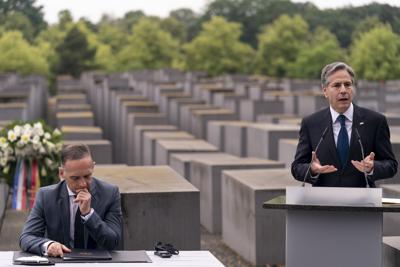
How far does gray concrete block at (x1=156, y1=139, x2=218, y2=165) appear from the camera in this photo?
21.3m

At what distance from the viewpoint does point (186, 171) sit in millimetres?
19297

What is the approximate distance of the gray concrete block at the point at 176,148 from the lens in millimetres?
21328

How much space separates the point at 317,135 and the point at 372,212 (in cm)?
90

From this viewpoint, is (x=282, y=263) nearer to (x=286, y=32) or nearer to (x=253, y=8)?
(x=286, y=32)

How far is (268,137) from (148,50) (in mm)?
103525

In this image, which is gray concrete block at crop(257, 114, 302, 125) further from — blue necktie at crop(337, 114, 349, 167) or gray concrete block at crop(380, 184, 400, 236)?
blue necktie at crop(337, 114, 349, 167)

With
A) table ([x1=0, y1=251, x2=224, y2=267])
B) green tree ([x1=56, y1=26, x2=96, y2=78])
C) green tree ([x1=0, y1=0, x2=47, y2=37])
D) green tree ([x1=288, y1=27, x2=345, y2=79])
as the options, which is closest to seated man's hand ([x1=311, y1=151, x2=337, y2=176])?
table ([x1=0, y1=251, x2=224, y2=267])

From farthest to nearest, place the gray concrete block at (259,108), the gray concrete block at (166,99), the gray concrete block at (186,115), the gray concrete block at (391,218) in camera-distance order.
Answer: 1. the gray concrete block at (166,99)
2. the gray concrete block at (186,115)
3. the gray concrete block at (259,108)
4. the gray concrete block at (391,218)

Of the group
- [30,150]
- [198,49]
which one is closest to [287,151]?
[30,150]

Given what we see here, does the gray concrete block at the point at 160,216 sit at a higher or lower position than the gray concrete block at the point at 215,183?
higher

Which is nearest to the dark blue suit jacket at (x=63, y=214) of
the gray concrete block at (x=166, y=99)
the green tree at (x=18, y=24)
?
the gray concrete block at (x=166, y=99)

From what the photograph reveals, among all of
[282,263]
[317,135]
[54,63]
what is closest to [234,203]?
[282,263]

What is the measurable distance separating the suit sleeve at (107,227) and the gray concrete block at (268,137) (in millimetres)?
14115

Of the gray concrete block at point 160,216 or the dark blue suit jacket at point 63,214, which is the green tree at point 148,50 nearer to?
the gray concrete block at point 160,216
